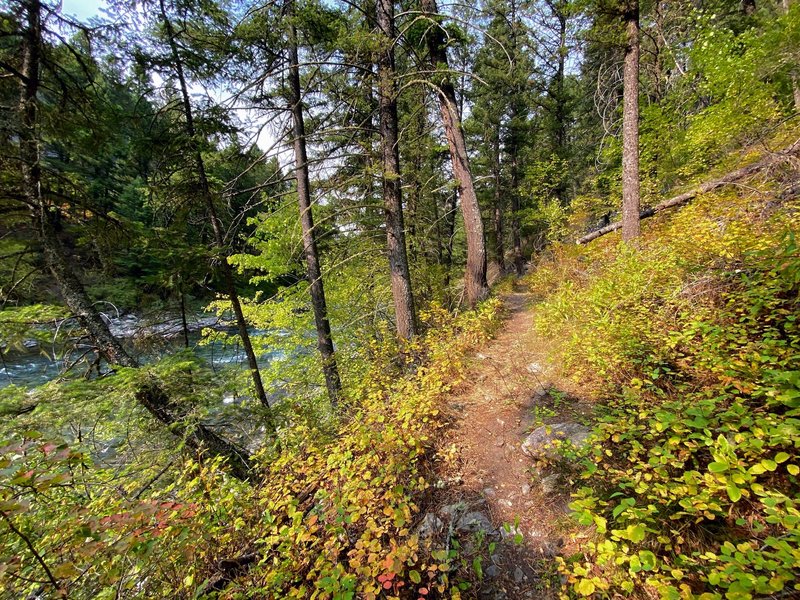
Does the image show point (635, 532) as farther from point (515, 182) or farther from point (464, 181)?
point (515, 182)

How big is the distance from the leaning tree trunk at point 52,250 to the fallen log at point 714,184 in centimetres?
Answer: 924

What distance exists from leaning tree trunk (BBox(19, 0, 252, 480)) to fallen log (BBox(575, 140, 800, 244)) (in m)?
9.24

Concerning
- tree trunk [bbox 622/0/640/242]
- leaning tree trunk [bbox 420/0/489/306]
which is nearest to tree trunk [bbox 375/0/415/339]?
leaning tree trunk [bbox 420/0/489/306]

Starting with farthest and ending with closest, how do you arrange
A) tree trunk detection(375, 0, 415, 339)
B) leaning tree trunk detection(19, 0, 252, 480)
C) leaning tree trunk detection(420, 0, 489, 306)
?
1. leaning tree trunk detection(420, 0, 489, 306)
2. tree trunk detection(375, 0, 415, 339)
3. leaning tree trunk detection(19, 0, 252, 480)

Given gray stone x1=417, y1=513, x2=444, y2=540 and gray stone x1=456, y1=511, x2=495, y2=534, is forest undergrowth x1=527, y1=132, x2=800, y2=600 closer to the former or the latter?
gray stone x1=456, y1=511, x2=495, y2=534

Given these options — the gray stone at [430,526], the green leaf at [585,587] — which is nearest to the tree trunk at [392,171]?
the gray stone at [430,526]

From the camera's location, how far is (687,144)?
28.3 feet

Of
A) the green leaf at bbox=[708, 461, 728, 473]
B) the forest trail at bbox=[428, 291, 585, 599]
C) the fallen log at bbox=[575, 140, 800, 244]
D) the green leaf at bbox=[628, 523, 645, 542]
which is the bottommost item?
the forest trail at bbox=[428, 291, 585, 599]

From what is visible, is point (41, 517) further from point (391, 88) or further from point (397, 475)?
point (391, 88)

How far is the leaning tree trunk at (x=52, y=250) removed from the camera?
12.5 ft

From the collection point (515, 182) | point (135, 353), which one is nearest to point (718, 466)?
point (135, 353)

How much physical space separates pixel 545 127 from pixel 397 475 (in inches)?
708

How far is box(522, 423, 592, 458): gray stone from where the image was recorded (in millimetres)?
3100

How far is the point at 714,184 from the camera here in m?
6.55
